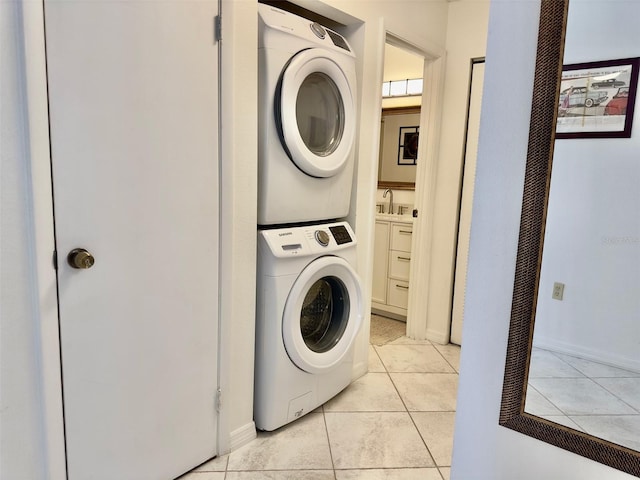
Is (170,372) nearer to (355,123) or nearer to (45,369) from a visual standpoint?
(45,369)

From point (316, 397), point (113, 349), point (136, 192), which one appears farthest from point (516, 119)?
point (316, 397)

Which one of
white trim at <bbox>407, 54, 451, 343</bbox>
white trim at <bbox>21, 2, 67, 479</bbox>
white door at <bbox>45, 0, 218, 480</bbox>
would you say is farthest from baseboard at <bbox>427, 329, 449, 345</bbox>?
white trim at <bbox>21, 2, 67, 479</bbox>

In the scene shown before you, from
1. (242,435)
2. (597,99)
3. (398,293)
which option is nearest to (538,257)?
(597,99)

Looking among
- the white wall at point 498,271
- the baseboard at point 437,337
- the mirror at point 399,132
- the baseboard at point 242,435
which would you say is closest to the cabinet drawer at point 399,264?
the baseboard at point 437,337

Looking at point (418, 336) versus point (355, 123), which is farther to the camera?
point (418, 336)

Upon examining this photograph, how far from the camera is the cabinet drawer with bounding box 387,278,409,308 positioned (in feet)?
11.7

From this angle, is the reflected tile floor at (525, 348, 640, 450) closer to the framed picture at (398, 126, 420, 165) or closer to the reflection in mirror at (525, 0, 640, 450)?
the reflection in mirror at (525, 0, 640, 450)

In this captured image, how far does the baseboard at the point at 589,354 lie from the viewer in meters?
0.82

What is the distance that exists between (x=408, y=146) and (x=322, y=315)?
2317 millimetres

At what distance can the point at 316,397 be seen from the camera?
7.16ft

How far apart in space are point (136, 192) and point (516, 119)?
1.15m

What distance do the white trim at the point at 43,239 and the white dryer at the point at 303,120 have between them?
85 centimetres

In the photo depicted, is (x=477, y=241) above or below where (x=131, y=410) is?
above

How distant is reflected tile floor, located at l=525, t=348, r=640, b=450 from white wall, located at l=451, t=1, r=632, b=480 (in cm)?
7
